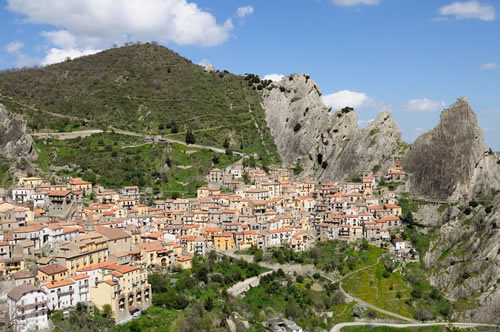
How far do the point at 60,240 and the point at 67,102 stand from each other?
71.8 m

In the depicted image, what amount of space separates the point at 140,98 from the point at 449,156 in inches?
3075

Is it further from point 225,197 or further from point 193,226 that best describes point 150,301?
point 225,197

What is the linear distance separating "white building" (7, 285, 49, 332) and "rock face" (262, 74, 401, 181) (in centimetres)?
6432

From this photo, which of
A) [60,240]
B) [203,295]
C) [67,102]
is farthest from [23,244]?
[67,102]

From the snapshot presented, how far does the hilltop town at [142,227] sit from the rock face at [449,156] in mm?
3946

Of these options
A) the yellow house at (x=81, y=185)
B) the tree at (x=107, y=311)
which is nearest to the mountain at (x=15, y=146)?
the yellow house at (x=81, y=185)

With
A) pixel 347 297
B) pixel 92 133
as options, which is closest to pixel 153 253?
pixel 347 297

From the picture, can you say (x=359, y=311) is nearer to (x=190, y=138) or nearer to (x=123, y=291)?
(x=123, y=291)

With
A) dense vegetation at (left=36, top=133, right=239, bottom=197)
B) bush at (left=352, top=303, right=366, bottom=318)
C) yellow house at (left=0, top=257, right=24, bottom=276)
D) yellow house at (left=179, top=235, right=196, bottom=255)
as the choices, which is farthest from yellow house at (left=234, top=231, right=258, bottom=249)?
yellow house at (left=0, top=257, right=24, bottom=276)

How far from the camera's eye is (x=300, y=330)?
50.9 meters

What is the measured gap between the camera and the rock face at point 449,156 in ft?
258

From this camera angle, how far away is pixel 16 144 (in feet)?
279

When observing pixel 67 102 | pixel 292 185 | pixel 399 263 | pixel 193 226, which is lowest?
pixel 399 263

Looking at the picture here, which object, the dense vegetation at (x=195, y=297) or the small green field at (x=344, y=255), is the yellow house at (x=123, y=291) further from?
the small green field at (x=344, y=255)
